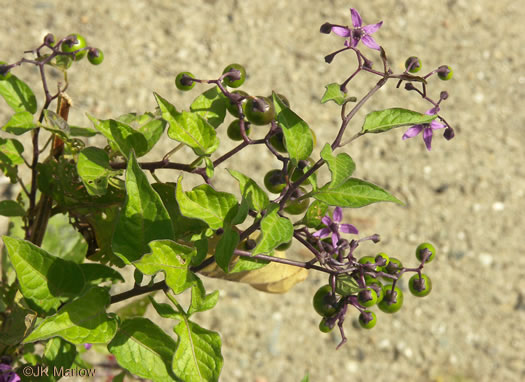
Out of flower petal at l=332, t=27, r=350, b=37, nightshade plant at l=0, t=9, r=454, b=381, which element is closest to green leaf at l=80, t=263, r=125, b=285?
nightshade plant at l=0, t=9, r=454, b=381

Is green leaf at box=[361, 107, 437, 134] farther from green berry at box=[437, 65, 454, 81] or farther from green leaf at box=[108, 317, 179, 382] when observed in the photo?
green leaf at box=[108, 317, 179, 382]

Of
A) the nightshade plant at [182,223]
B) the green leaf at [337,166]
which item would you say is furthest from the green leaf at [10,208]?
the green leaf at [337,166]

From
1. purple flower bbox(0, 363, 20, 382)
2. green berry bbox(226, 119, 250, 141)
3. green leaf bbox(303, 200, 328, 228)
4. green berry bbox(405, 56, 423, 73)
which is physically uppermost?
green berry bbox(405, 56, 423, 73)

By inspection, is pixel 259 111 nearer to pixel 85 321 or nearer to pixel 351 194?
pixel 351 194

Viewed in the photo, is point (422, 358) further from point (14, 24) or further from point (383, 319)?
point (14, 24)

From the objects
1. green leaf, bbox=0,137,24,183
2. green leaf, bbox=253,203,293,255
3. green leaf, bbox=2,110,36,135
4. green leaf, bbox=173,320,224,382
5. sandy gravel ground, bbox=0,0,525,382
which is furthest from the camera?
sandy gravel ground, bbox=0,0,525,382

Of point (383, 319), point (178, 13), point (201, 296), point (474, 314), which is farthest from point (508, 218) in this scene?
point (201, 296)
